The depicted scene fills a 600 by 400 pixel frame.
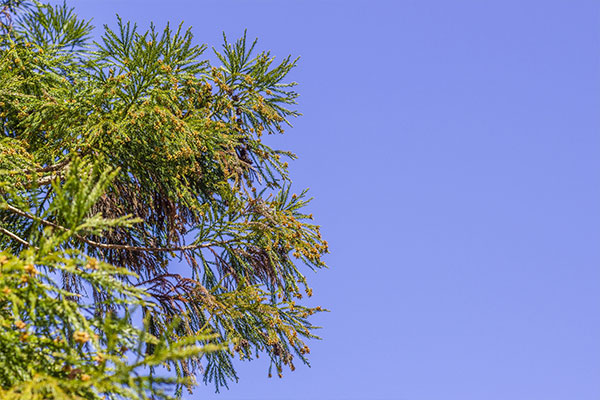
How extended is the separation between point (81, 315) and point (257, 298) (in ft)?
11.2

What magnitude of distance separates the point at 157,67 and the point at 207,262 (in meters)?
2.53

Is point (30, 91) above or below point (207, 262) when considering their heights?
above

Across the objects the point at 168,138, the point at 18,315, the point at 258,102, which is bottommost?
the point at 18,315

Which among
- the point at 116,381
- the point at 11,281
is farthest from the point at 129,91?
the point at 116,381

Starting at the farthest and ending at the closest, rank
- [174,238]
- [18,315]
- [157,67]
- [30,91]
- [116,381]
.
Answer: [30,91] → [174,238] → [157,67] → [18,315] → [116,381]

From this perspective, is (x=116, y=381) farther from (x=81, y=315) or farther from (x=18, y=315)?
(x=18, y=315)

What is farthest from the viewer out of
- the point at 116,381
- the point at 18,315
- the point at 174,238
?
the point at 174,238

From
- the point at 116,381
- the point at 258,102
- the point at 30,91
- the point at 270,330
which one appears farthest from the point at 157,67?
the point at 116,381

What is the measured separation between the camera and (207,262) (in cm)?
780

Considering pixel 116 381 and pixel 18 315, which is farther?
pixel 18 315

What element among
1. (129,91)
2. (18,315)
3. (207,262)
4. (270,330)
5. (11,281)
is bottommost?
(18,315)

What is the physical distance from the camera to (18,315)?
3484mm

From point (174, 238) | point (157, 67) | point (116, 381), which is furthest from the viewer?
point (174, 238)

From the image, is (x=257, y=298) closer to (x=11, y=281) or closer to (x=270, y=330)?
(x=270, y=330)
